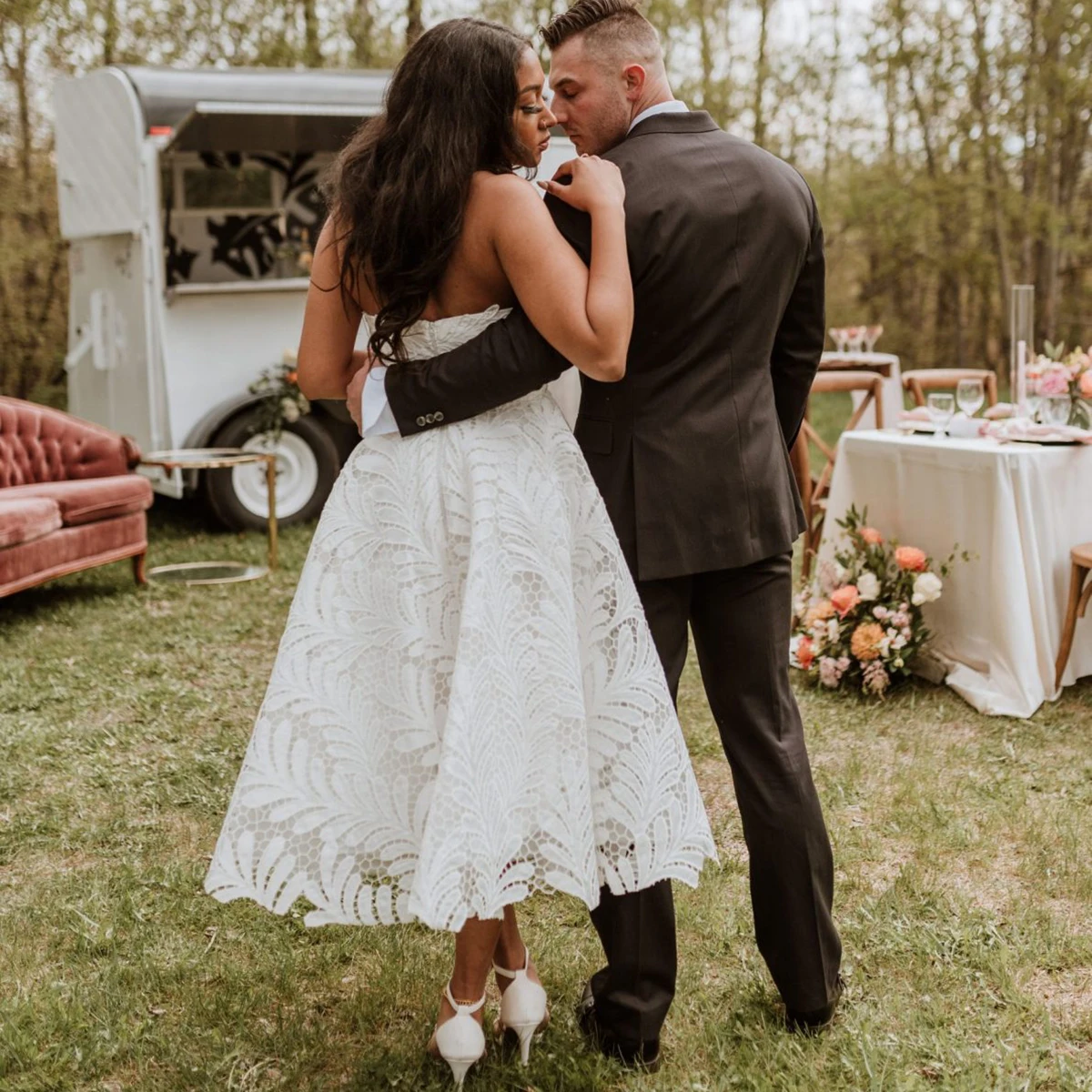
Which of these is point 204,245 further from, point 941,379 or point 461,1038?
point 461,1038

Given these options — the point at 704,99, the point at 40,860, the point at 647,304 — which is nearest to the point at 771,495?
the point at 647,304

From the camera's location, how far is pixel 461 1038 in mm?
2197

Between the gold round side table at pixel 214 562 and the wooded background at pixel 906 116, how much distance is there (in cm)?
633

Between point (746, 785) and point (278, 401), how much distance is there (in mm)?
6028

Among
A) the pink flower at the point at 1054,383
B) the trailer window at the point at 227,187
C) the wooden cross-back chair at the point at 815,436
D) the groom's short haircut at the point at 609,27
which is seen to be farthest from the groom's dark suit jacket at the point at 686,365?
the trailer window at the point at 227,187

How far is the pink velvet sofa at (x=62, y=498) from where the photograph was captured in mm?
5977

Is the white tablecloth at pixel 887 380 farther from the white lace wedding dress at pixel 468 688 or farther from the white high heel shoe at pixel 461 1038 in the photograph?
the white high heel shoe at pixel 461 1038

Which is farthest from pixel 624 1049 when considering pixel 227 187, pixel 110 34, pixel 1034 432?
pixel 110 34

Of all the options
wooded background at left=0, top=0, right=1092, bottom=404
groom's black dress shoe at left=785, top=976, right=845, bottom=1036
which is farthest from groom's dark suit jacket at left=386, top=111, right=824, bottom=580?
wooded background at left=0, top=0, right=1092, bottom=404

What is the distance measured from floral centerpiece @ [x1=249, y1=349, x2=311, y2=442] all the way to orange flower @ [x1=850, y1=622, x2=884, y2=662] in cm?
429

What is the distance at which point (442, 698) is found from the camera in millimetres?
2121

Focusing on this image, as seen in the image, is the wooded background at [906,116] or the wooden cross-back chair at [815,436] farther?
the wooded background at [906,116]

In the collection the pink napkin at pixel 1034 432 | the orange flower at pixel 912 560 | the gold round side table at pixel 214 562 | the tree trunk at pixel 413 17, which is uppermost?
the tree trunk at pixel 413 17

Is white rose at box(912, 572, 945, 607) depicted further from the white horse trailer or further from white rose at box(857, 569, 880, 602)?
the white horse trailer
